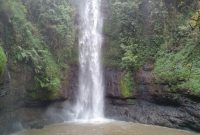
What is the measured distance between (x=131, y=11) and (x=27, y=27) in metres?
6.02

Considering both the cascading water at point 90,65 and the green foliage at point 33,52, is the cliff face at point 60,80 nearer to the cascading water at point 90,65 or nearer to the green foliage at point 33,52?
the green foliage at point 33,52

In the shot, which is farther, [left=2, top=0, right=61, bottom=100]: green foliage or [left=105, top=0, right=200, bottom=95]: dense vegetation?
[left=105, top=0, right=200, bottom=95]: dense vegetation

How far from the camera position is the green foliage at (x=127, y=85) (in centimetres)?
1553

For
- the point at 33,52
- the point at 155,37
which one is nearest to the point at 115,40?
the point at 155,37

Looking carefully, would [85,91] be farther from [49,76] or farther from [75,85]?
[49,76]

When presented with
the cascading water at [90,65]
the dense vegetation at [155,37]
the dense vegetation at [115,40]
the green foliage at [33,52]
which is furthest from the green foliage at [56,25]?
the dense vegetation at [155,37]

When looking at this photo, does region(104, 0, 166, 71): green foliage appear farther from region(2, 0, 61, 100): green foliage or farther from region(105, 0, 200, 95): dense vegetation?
region(2, 0, 61, 100): green foliage

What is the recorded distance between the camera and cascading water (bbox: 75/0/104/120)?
15.9 meters

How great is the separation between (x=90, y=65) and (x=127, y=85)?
2.29 metres

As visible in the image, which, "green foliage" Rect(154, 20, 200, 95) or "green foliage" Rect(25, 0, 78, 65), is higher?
"green foliage" Rect(25, 0, 78, 65)

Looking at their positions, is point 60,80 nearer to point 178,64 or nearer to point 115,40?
point 115,40

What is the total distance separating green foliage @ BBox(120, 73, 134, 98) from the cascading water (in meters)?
1.15

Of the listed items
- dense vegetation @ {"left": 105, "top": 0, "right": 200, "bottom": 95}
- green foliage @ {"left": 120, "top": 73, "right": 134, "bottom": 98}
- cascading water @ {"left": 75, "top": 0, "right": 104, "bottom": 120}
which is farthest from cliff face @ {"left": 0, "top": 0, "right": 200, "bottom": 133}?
cascading water @ {"left": 75, "top": 0, "right": 104, "bottom": 120}

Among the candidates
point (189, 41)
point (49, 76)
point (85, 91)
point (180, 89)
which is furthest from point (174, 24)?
point (49, 76)
